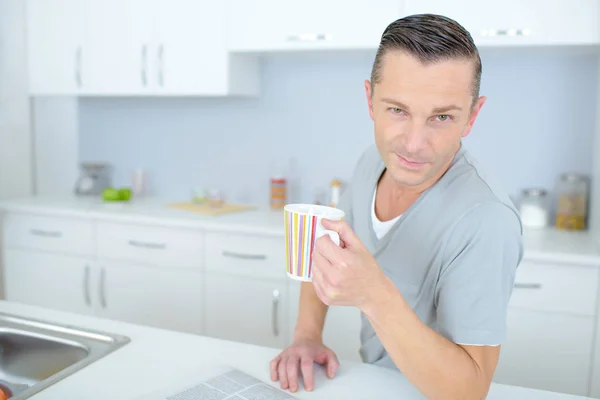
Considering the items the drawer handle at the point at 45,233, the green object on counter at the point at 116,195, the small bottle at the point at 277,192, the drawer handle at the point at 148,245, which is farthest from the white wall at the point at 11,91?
the small bottle at the point at 277,192

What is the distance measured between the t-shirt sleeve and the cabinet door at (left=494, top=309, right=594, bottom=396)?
52.6 inches

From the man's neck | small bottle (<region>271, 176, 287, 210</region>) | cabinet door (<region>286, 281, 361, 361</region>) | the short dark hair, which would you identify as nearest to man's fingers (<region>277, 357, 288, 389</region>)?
the man's neck

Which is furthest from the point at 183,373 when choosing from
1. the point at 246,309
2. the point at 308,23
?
the point at 308,23

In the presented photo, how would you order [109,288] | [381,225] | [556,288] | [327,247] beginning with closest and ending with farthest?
1. [327,247]
2. [381,225]
3. [556,288]
4. [109,288]

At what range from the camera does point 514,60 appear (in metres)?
2.75

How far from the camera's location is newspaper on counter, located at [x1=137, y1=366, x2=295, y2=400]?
1.04m

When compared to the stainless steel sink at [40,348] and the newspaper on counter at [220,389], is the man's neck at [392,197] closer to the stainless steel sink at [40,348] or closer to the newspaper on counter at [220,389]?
the newspaper on counter at [220,389]

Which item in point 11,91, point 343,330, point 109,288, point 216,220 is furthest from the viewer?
point 11,91

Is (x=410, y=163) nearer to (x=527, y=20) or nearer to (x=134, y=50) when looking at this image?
(x=527, y=20)

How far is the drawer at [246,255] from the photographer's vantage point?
263 cm

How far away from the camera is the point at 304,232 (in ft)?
2.91

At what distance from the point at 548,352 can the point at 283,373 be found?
5.00ft

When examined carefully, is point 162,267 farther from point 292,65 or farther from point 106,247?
point 292,65

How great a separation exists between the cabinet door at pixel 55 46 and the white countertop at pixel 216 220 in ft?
2.06
